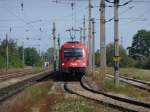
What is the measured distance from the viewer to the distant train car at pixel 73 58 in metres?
44.2

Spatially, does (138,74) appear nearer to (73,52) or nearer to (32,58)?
(73,52)

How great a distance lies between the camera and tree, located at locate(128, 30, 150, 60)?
552 ft

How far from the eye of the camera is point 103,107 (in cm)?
2042

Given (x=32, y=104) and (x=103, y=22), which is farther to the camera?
(x=103, y=22)

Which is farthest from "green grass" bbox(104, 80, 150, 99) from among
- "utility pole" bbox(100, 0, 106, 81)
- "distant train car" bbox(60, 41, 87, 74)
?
"distant train car" bbox(60, 41, 87, 74)

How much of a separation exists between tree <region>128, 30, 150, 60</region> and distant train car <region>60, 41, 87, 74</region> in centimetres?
12233

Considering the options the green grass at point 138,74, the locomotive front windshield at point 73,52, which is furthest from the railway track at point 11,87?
the green grass at point 138,74

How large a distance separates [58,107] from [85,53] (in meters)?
25.5

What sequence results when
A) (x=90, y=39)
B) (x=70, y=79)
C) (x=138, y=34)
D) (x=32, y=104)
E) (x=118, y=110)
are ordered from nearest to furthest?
(x=118, y=110) → (x=32, y=104) → (x=70, y=79) → (x=90, y=39) → (x=138, y=34)

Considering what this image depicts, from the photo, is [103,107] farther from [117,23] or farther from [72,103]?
[117,23]

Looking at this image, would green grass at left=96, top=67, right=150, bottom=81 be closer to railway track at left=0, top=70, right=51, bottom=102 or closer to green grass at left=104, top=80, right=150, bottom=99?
railway track at left=0, top=70, right=51, bottom=102

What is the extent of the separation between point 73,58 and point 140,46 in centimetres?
12732

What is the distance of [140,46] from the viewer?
170m

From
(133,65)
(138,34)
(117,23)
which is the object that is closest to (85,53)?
(117,23)
